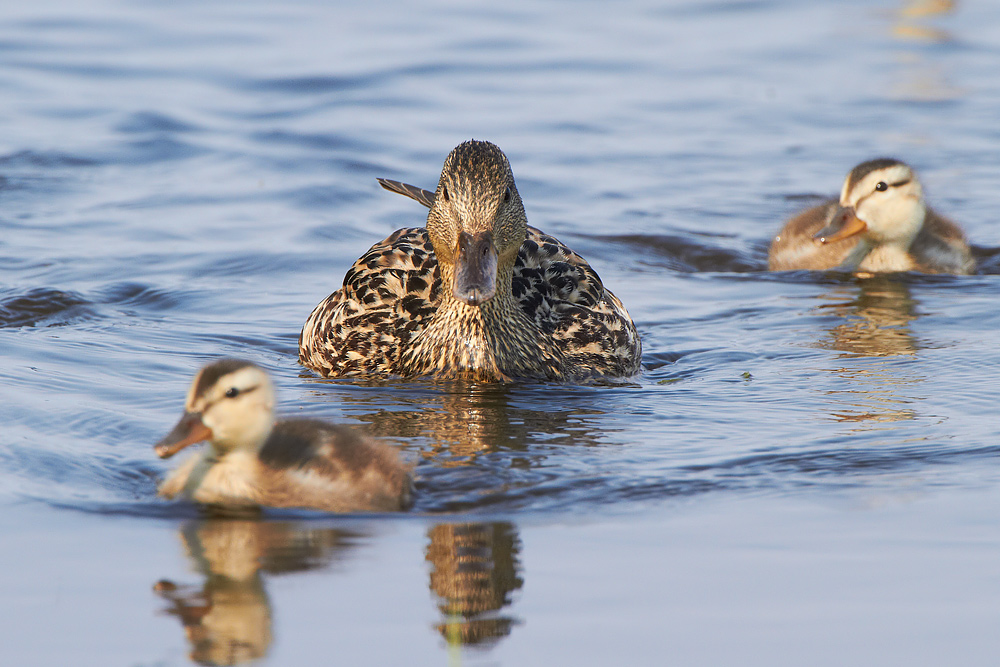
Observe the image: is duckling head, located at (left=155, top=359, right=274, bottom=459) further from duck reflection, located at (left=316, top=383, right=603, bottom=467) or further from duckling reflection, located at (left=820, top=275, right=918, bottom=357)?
duckling reflection, located at (left=820, top=275, right=918, bottom=357)

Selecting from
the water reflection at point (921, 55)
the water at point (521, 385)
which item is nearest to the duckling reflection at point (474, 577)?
the water at point (521, 385)

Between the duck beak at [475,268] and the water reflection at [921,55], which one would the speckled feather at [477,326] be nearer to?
the duck beak at [475,268]

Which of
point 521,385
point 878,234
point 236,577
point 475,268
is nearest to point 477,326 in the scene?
point 521,385

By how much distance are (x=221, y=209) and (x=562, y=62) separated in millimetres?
5842

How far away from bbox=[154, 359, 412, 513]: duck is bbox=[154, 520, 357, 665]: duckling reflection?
4.5 inches

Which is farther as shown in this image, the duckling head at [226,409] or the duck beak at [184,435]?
the duckling head at [226,409]

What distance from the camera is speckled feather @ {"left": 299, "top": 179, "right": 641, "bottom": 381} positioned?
6.02 metres

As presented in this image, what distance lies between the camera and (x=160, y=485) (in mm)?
4555

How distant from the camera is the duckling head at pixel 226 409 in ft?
13.9

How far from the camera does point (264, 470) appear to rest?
4.39m

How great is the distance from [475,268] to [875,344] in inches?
97.7

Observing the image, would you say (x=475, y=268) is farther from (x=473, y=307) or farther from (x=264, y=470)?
(x=264, y=470)

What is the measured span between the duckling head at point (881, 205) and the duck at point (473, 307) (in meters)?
2.77

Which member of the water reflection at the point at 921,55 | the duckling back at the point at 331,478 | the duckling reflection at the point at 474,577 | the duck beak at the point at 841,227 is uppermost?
the water reflection at the point at 921,55
